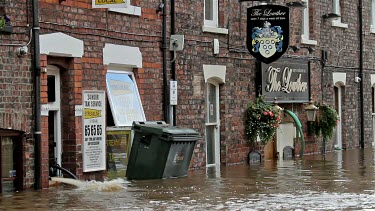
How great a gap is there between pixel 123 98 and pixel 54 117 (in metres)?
2.00

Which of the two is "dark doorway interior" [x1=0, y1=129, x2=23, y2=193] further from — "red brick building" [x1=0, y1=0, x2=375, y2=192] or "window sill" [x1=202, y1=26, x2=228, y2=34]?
"window sill" [x1=202, y1=26, x2=228, y2=34]

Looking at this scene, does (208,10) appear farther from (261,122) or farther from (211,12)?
(261,122)

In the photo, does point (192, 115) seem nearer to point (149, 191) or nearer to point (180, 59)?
point (180, 59)

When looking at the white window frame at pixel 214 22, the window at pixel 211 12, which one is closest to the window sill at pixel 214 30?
the white window frame at pixel 214 22

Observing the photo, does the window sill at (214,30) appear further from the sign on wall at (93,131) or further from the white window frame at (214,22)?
the sign on wall at (93,131)

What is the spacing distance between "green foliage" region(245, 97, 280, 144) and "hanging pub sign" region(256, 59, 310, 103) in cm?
82

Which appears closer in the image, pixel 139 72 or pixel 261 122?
pixel 139 72

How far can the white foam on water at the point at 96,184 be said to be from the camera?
57.2ft

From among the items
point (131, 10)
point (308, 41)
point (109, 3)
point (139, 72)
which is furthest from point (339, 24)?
point (109, 3)

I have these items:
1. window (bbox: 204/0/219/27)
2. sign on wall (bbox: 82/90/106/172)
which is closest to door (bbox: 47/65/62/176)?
sign on wall (bbox: 82/90/106/172)

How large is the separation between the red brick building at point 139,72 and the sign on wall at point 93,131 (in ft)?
0.32

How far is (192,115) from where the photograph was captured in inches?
914

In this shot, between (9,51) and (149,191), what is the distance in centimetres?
323

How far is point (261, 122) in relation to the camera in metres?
25.4
